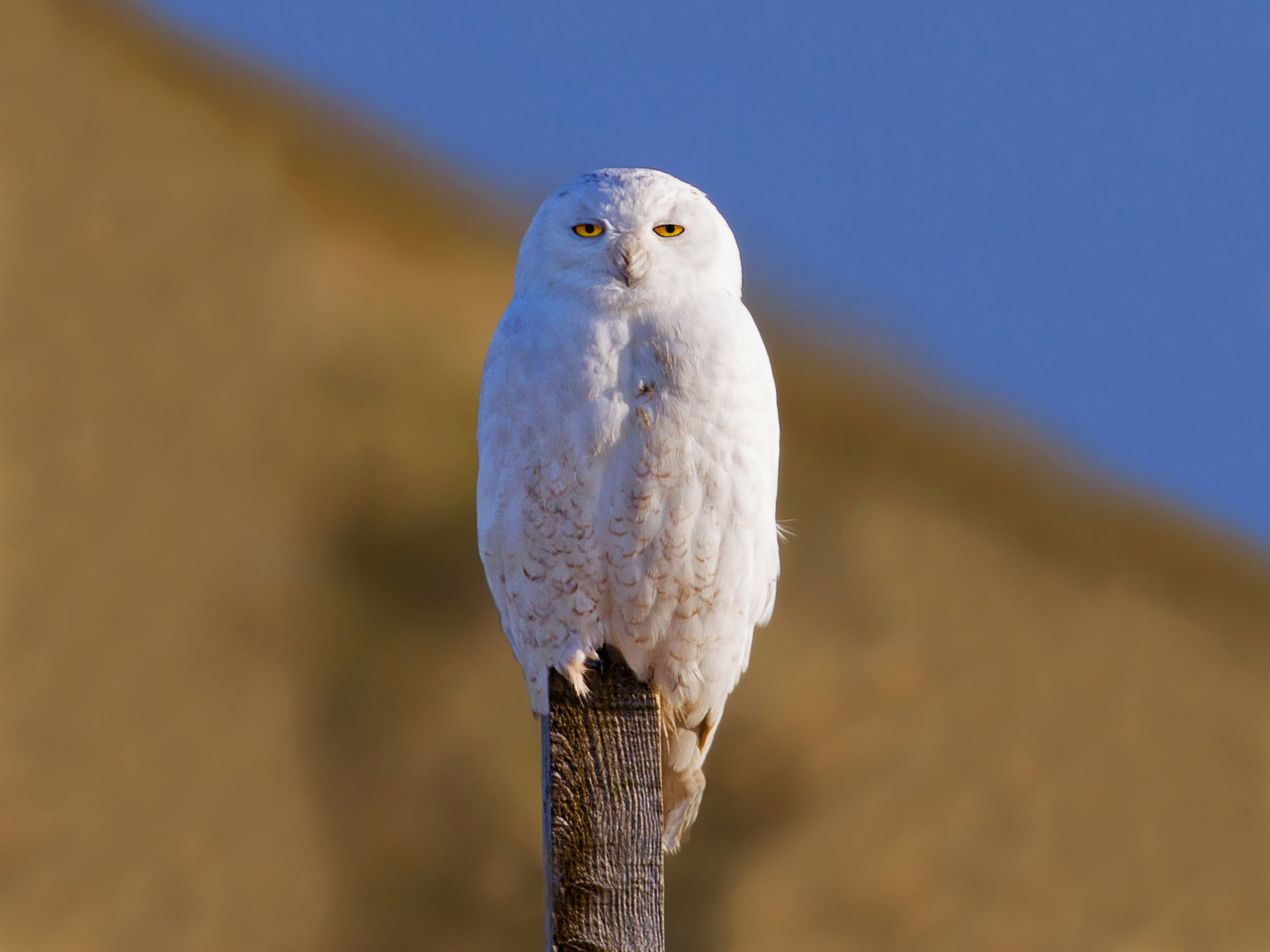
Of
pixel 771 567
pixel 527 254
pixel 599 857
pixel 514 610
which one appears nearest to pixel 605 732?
pixel 599 857

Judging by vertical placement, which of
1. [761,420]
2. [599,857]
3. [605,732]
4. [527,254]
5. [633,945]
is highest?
[527,254]

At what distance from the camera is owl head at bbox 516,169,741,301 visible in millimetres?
2139

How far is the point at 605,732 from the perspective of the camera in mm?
1884

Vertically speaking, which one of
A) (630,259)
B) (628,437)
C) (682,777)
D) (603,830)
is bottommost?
(603,830)

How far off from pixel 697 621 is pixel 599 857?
1.98ft

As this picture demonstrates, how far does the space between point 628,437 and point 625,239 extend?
1.24 feet

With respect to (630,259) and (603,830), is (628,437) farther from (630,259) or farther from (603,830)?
Answer: (603,830)

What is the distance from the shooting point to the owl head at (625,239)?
7.02 ft

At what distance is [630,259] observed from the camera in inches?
83.3

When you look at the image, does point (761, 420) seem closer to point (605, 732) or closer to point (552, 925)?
point (605, 732)

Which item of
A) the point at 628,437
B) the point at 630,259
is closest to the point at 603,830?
the point at 628,437

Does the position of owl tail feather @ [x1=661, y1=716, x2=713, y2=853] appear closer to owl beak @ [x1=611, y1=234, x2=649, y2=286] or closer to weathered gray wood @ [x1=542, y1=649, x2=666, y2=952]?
weathered gray wood @ [x1=542, y1=649, x2=666, y2=952]

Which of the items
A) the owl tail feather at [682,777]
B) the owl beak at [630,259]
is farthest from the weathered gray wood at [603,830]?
the owl beak at [630,259]

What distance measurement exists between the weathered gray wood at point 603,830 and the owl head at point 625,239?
2.67ft
